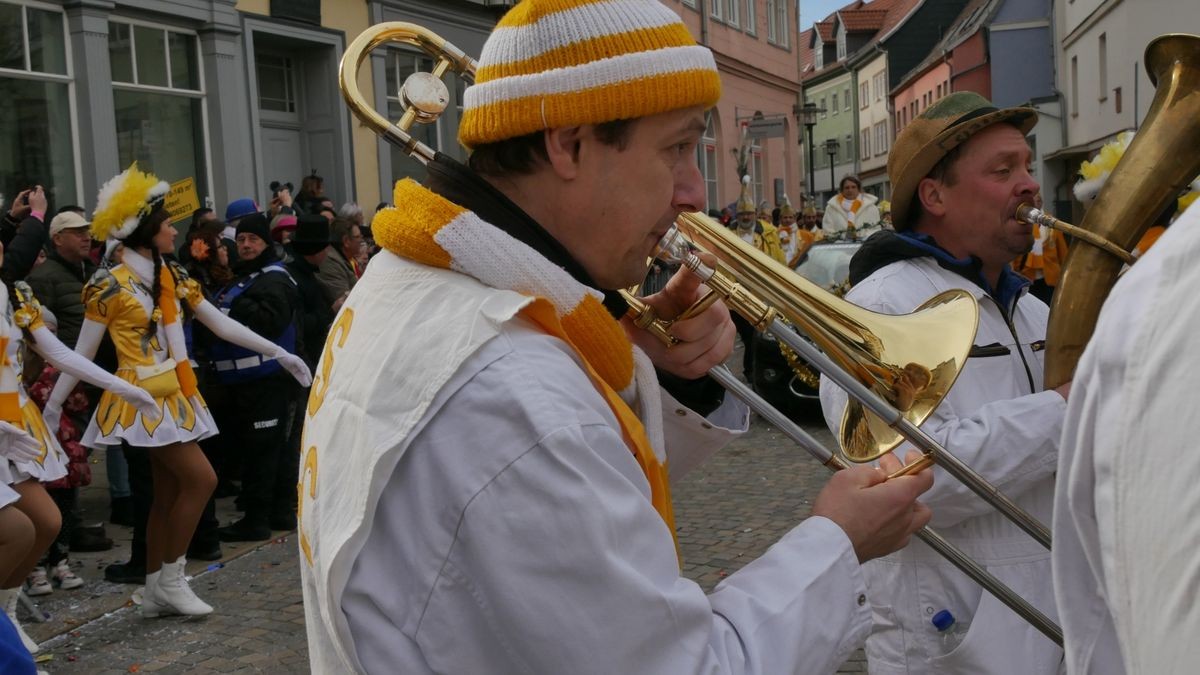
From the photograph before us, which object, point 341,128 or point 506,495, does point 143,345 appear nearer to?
point 506,495

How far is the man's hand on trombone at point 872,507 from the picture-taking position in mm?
1742

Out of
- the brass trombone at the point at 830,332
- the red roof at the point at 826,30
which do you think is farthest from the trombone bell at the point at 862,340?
the red roof at the point at 826,30

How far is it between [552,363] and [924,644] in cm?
155

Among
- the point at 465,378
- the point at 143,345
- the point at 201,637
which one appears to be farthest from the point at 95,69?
the point at 465,378

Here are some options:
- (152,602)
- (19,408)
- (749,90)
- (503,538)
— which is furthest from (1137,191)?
(749,90)

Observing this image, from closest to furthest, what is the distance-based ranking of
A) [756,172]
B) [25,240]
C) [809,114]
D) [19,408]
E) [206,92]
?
1. [19,408]
2. [25,240]
3. [206,92]
4. [809,114]
5. [756,172]

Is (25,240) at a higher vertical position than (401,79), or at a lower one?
lower

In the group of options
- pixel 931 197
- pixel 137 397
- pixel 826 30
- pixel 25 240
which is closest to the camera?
A: pixel 931 197

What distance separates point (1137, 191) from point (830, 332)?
0.81 meters

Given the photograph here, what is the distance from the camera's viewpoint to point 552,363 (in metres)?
1.50

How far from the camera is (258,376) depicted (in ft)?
23.1

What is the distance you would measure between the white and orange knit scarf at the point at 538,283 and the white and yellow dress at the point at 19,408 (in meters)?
3.88

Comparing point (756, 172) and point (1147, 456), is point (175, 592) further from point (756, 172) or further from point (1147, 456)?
point (756, 172)

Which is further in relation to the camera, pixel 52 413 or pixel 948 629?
pixel 52 413
